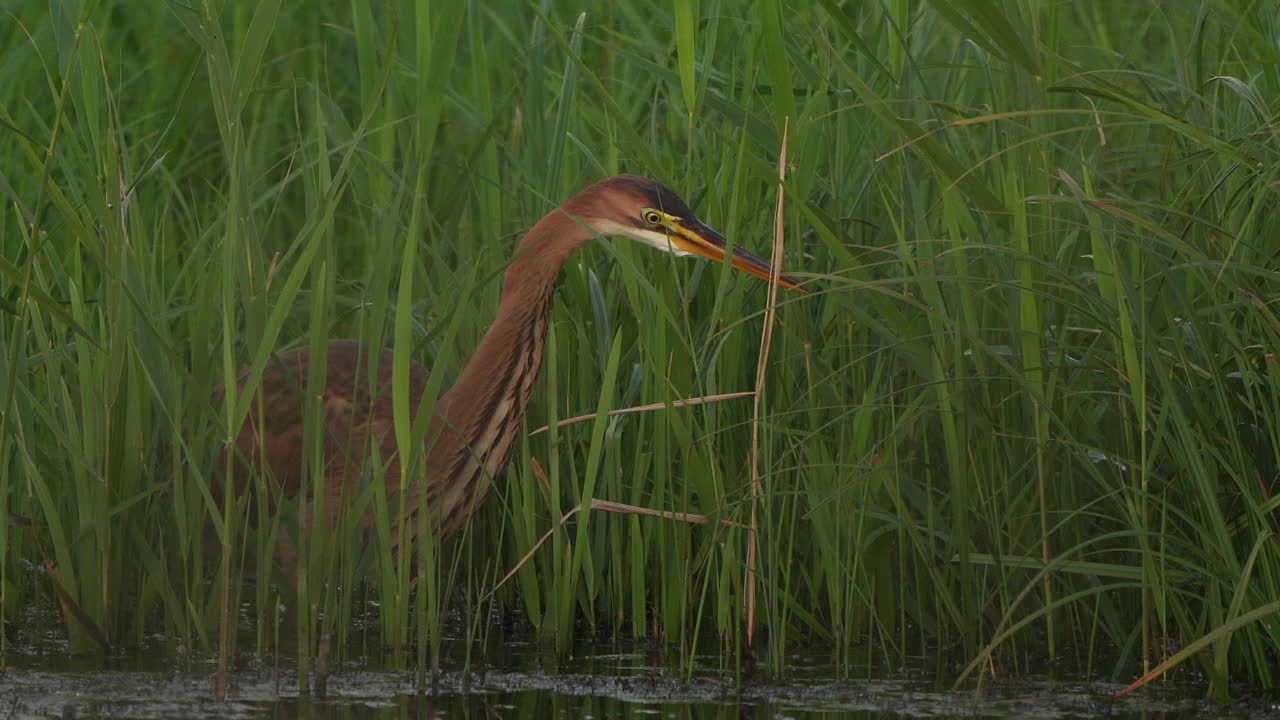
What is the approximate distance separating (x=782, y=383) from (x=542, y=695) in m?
1.00

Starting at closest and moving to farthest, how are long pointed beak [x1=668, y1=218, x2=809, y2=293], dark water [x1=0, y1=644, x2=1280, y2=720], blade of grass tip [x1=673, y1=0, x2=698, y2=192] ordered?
dark water [x1=0, y1=644, x2=1280, y2=720], blade of grass tip [x1=673, y1=0, x2=698, y2=192], long pointed beak [x1=668, y1=218, x2=809, y2=293]

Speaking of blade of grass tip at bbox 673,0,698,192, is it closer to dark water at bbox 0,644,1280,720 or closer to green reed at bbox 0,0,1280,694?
green reed at bbox 0,0,1280,694

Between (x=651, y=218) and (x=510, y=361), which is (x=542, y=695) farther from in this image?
(x=651, y=218)

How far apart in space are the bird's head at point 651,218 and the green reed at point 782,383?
8cm

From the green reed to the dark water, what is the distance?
0.27 ft

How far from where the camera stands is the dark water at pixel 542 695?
3.35 meters

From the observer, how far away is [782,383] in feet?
13.6

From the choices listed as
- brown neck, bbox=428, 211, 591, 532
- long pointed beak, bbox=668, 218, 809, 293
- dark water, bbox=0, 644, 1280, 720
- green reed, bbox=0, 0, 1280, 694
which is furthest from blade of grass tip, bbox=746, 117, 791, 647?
brown neck, bbox=428, 211, 591, 532

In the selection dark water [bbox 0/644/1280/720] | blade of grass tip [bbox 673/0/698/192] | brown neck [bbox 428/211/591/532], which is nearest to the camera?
dark water [bbox 0/644/1280/720]

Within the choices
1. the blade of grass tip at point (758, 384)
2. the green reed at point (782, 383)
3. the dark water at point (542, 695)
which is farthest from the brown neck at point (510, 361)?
the blade of grass tip at point (758, 384)

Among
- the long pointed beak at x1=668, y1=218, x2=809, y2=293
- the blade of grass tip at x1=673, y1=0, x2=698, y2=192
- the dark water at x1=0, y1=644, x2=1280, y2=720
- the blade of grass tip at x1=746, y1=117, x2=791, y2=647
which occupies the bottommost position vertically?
the dark water at x1=0, y1=644, x2=1280, y2=720

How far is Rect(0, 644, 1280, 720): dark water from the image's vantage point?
335 cm

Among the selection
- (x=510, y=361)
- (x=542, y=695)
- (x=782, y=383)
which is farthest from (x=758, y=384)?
(x=510, y=361)

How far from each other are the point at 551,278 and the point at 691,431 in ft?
1.91
